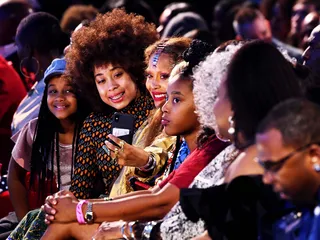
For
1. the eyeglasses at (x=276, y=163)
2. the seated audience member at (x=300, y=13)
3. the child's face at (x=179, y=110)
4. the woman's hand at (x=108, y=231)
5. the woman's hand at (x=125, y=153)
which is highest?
the eyeglasses at (x=276, y=163)

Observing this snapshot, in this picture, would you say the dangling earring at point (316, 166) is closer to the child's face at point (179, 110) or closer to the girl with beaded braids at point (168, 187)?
the girl with beaded braids at point (168, 187)

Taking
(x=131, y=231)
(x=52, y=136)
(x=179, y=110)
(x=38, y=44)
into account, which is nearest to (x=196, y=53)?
(x=179, y=110)

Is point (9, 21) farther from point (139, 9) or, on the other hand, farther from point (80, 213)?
point (80, 213)

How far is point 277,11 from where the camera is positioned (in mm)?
8945

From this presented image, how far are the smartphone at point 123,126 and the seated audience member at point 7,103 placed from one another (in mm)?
1550

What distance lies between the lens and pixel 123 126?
421 cm

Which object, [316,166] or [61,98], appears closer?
[316,166]

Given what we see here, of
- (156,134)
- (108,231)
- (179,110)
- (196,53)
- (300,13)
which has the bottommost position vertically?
(300,13)

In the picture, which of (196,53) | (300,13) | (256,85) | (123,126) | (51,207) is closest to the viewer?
(256,85)

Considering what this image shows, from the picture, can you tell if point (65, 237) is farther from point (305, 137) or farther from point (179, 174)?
point (305, 137)

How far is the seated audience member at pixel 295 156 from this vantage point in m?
2.71

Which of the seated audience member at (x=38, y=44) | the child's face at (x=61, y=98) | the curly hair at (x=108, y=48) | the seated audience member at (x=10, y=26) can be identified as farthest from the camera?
the seated audience member at (x=10, y=26)

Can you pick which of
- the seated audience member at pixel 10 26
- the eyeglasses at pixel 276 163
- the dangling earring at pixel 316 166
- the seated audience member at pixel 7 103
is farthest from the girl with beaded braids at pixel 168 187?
the seated audience member at pixel 10 26

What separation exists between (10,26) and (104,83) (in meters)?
2.29
